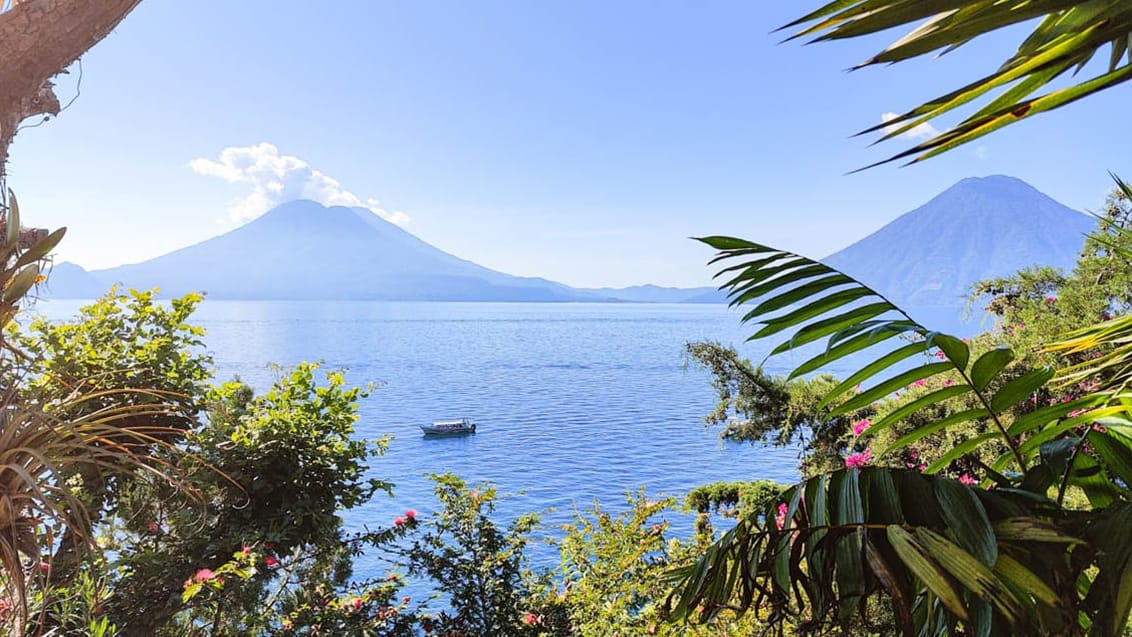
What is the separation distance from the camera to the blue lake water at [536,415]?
572 inches

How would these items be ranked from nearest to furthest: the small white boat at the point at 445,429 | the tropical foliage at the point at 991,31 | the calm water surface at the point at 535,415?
1. the tropical foliage at the point at 991,31
2. the calm water surface at the point at 535,415
3. the small white boat at the point at 445,429

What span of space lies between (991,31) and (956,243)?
199 m

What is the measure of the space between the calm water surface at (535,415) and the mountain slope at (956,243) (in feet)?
331

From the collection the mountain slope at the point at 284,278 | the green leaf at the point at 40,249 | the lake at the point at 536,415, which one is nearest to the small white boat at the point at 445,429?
the lake at the point at 536,415

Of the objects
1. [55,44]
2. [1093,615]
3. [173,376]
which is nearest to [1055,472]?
[1093,615]

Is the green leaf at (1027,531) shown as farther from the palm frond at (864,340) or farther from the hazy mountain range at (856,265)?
the hazy mountain range at (856,265)

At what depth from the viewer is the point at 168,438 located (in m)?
2.90

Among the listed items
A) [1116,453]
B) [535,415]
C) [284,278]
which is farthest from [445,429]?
[284,278]

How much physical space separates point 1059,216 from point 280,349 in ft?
708

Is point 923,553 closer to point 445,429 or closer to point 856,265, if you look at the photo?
point 445,429

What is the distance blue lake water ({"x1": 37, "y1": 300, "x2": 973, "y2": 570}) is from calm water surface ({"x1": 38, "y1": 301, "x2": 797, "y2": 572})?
3.0 inches

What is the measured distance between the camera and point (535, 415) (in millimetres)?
26469

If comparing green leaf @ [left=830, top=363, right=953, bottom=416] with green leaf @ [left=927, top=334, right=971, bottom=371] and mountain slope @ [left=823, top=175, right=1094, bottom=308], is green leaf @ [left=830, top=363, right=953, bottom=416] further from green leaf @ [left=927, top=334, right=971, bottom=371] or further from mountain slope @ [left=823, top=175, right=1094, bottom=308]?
mountain slope @ [left=823, top=175, right=1094, bottom=308]

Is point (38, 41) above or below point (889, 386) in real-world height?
above
